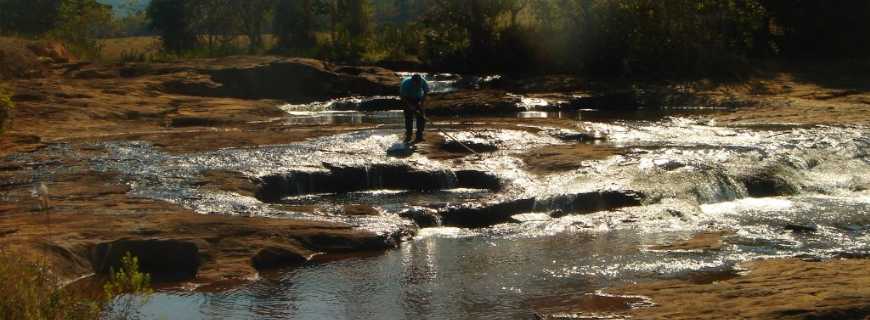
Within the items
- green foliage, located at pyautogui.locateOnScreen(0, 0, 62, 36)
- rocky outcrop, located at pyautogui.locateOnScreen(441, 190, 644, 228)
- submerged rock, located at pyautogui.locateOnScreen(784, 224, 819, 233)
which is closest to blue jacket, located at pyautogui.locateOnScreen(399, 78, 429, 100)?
rocky outcrop, located at pyautogui.locateOnScreen(441, 190, 644, 228)

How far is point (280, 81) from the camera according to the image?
2638 centimetres

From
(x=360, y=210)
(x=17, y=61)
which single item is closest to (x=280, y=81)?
(x=17, y=61)

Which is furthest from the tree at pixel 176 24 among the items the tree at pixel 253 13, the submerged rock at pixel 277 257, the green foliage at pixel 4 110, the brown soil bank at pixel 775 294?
the brown soil bank at pixel 775 294

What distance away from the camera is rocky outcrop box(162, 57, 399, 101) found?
25734 millimetres

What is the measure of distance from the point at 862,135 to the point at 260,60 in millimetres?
14563

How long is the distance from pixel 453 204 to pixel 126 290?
604 cm

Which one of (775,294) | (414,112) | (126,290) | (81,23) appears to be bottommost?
(775,294)

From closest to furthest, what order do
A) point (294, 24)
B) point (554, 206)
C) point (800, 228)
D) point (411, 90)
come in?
1. point (800, 228)
2. point (554, 206)
3. point (411, 90)
4. point (294, 24)

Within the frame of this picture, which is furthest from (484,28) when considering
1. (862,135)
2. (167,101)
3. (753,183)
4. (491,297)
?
(491,297)

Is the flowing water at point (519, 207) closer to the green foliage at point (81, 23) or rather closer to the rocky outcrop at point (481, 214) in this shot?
the rocky outcrop at point (481, 214)

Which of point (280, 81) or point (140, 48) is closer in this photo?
point (280, 81)

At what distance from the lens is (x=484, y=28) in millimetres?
31547

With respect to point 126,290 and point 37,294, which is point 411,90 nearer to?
point 126,290

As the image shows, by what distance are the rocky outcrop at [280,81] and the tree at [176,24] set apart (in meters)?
18.9
